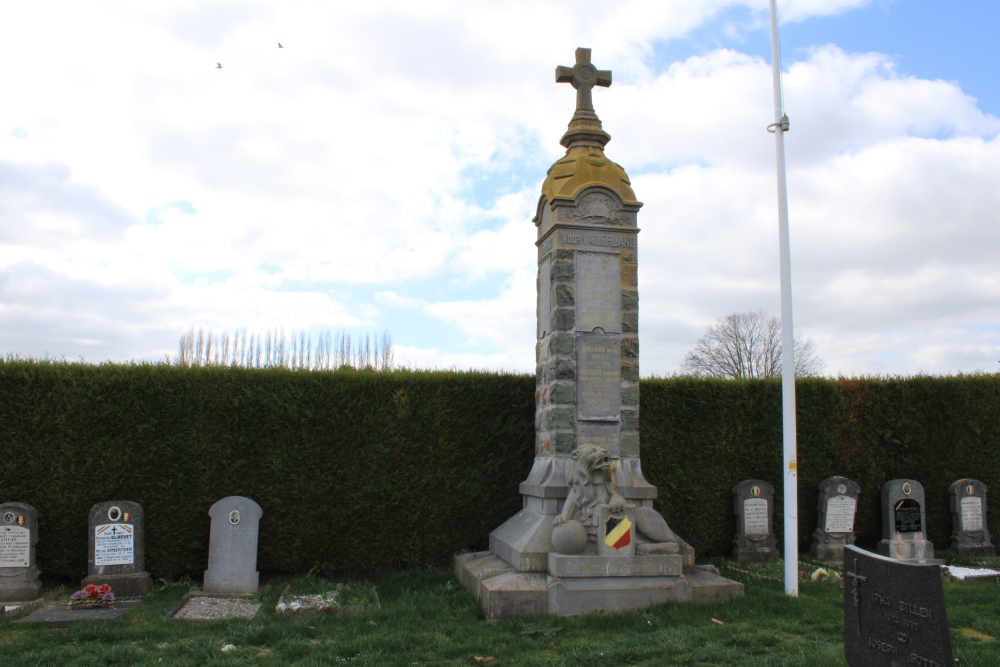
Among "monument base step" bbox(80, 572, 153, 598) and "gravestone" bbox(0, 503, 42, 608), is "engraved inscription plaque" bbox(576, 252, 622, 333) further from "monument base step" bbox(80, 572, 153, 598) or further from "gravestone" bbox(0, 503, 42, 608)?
"gravestone" bbox(0, 503, 42, 608)

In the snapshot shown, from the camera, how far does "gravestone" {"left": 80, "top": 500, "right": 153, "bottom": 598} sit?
705cm

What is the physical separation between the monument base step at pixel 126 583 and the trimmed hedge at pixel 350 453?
0.33 metres

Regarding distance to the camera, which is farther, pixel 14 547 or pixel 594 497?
pixel 14 547

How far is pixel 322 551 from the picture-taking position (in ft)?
25.4

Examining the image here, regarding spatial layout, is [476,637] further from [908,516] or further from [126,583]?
[908,516]

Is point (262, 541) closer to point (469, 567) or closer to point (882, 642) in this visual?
point (469, 567)

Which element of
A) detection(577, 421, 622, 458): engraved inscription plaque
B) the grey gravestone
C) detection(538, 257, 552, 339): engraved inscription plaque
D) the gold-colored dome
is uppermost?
the gold-colored dome

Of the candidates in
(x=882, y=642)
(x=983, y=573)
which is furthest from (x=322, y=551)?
(x=983, y=573)

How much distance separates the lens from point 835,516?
8.98 meters

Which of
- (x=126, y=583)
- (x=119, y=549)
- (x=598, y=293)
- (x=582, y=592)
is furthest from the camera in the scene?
(x=598, y=293)

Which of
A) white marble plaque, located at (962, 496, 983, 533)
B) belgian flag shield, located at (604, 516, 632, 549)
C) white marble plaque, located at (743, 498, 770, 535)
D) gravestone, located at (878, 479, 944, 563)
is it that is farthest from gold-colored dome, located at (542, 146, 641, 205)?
white marble plaque, located at (962, 496, 983, 533)

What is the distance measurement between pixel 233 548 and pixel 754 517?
6014mm

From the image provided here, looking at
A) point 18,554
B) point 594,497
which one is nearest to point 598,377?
point 594,497

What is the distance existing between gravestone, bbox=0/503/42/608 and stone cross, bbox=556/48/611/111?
275 inches
